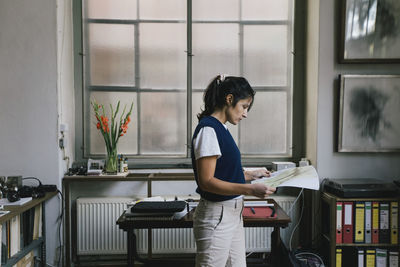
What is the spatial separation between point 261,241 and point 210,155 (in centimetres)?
177

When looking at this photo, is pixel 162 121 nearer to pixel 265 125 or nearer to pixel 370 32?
pixel 265 125

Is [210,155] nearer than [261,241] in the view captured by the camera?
Yes

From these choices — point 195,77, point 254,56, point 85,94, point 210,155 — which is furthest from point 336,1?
point 85,94

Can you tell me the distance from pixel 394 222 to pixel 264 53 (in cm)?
169

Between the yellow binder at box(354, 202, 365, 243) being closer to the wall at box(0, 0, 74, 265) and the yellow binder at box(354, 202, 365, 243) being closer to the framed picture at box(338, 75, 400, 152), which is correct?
the framed picture at box(338, 75, 400, 152)

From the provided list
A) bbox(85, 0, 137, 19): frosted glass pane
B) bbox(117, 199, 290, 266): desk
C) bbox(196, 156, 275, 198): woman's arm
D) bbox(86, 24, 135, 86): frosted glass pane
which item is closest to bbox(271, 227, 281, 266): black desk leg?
bbox(117, 199, 290, 266): desk

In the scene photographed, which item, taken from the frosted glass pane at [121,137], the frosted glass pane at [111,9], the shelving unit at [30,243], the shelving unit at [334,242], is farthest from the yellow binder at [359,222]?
the frosted glass pane at [111,9]

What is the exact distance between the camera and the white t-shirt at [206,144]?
48.6 inches

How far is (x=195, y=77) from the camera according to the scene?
9.36ft

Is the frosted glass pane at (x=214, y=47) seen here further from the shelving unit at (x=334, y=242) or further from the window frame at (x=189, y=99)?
the shelving unit at (x=334, y=242)

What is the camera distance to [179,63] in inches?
112

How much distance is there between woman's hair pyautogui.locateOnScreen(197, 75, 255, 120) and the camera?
133 cm

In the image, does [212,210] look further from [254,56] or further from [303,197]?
[254,56]

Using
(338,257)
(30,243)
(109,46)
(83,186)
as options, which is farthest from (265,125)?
(30,243)
